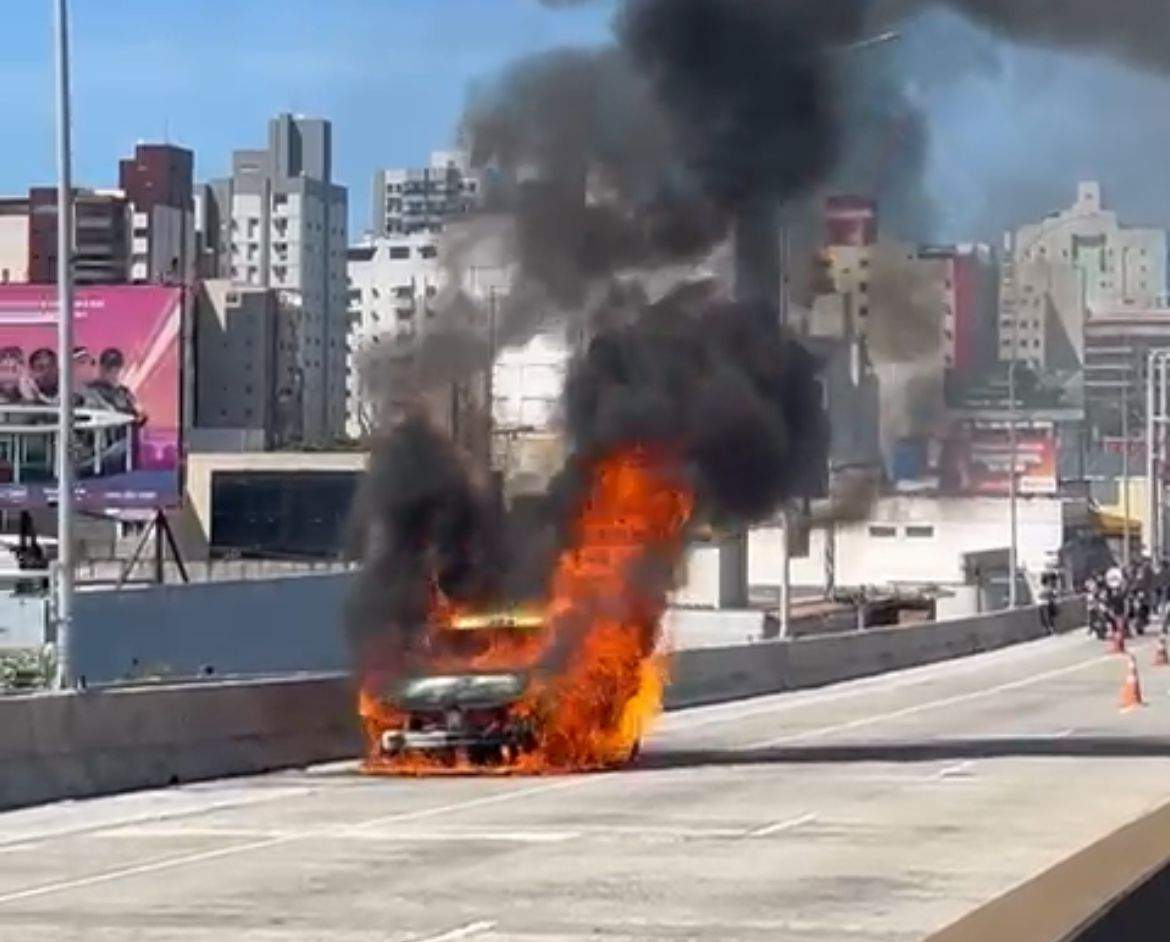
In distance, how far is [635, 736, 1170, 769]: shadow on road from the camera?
28.7 m

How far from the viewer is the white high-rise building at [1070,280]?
158 ft

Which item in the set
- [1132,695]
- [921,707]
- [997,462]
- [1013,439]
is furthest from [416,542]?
[997,462]

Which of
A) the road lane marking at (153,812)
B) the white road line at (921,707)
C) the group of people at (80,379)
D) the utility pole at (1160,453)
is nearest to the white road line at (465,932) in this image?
the road lane marking at (153,812)

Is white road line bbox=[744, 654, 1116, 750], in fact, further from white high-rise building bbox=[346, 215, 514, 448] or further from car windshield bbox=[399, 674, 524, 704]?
car windshield bbox=[399, 674, 524, 704]

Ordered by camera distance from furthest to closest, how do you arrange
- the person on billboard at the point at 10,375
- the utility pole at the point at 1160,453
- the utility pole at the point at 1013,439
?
the utility pole at the point at 1160,453 → the utility pole at the point at 1013,439 → the person on billboard at the point at 10,375

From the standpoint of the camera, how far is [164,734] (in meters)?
26.3

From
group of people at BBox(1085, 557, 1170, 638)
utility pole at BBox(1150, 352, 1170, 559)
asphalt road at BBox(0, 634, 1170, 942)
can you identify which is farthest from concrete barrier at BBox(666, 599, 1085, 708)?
utility pole at BBox(1150, 352, 1170, 559)

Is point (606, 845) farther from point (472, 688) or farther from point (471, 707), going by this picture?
point (471, 707)

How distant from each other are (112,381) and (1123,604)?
25434mm

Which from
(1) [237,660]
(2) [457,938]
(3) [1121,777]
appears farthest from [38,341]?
(2) [457,938]

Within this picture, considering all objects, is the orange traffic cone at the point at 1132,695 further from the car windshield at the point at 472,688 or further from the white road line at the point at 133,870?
the white road line at the point at 133,870

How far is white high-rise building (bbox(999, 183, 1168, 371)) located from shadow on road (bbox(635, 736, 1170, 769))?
6083 millimetres

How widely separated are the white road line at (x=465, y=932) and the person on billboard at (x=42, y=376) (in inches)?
2214

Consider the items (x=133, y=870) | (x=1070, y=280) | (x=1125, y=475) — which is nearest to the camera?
(x=133, y=870)
